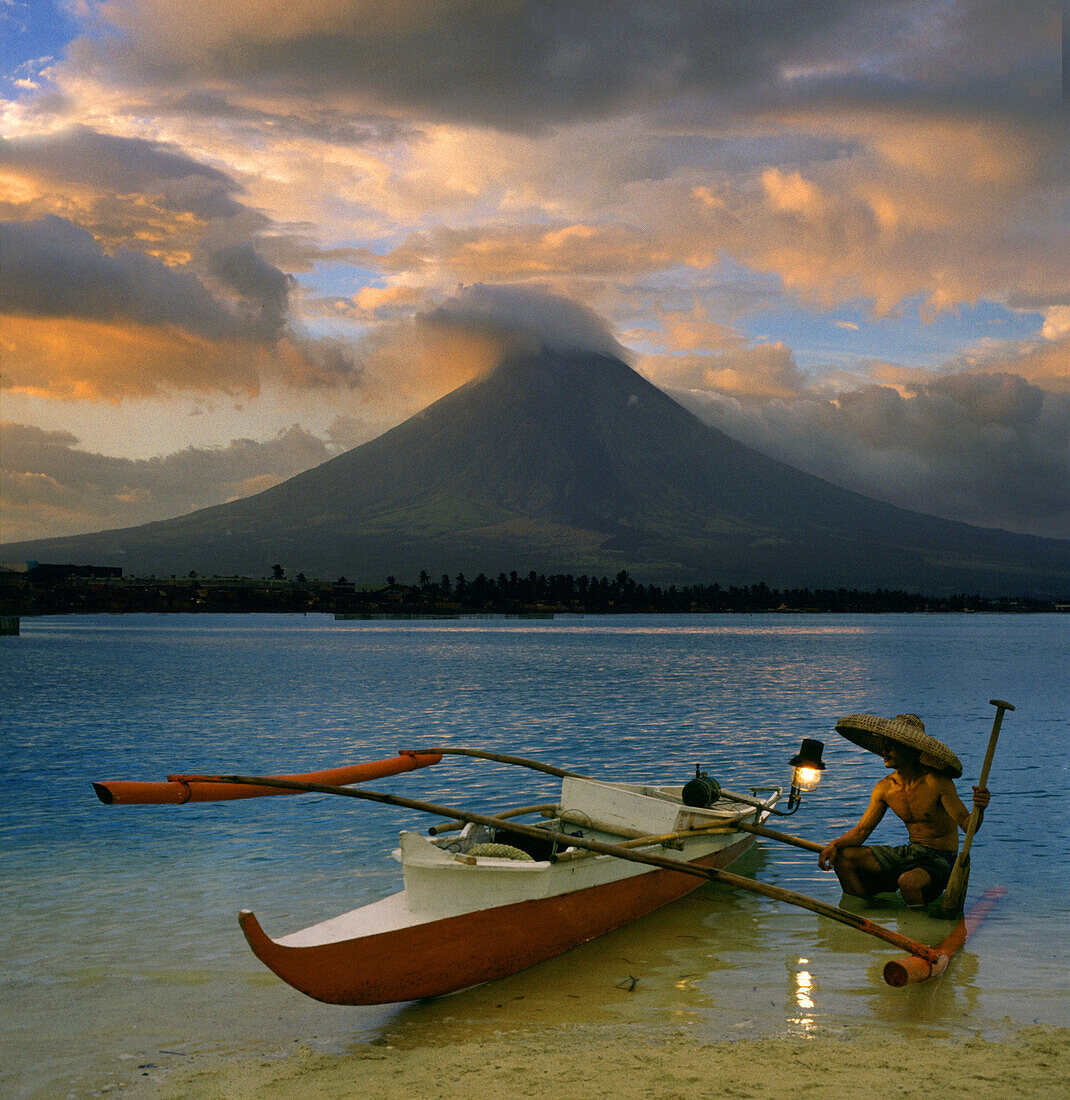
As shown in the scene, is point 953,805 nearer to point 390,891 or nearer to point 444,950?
point 444,950

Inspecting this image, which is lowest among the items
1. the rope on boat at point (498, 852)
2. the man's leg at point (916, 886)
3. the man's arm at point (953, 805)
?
the man's leg at point (916, 886)

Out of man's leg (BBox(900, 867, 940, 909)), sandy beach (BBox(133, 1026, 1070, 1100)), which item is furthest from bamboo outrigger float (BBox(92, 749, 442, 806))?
man's leg (BBox(900, 867, 940, 909))

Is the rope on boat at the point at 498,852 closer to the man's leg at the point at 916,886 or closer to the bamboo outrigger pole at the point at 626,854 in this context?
the bamboo outrigger pole at the point at 626,854

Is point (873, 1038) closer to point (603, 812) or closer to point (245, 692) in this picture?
point (603, 812)

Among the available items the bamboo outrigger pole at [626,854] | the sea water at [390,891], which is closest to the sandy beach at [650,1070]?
the sea water at [390,891]

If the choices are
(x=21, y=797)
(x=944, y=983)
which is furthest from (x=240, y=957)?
(x=21, y=797)

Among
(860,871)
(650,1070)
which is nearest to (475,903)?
(650,1070)

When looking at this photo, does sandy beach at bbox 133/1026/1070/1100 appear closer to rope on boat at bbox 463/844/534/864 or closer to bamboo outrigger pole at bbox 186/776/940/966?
bamboo outrigger pole at bbox 186/776/940/966

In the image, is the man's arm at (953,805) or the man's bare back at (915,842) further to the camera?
the man's bare back at (915,842)

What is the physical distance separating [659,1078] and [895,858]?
18.1ft

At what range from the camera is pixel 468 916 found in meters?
9.72

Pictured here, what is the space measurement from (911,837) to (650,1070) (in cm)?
579

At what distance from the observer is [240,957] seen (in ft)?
38.6

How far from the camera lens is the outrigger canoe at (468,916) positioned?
8953 mm
